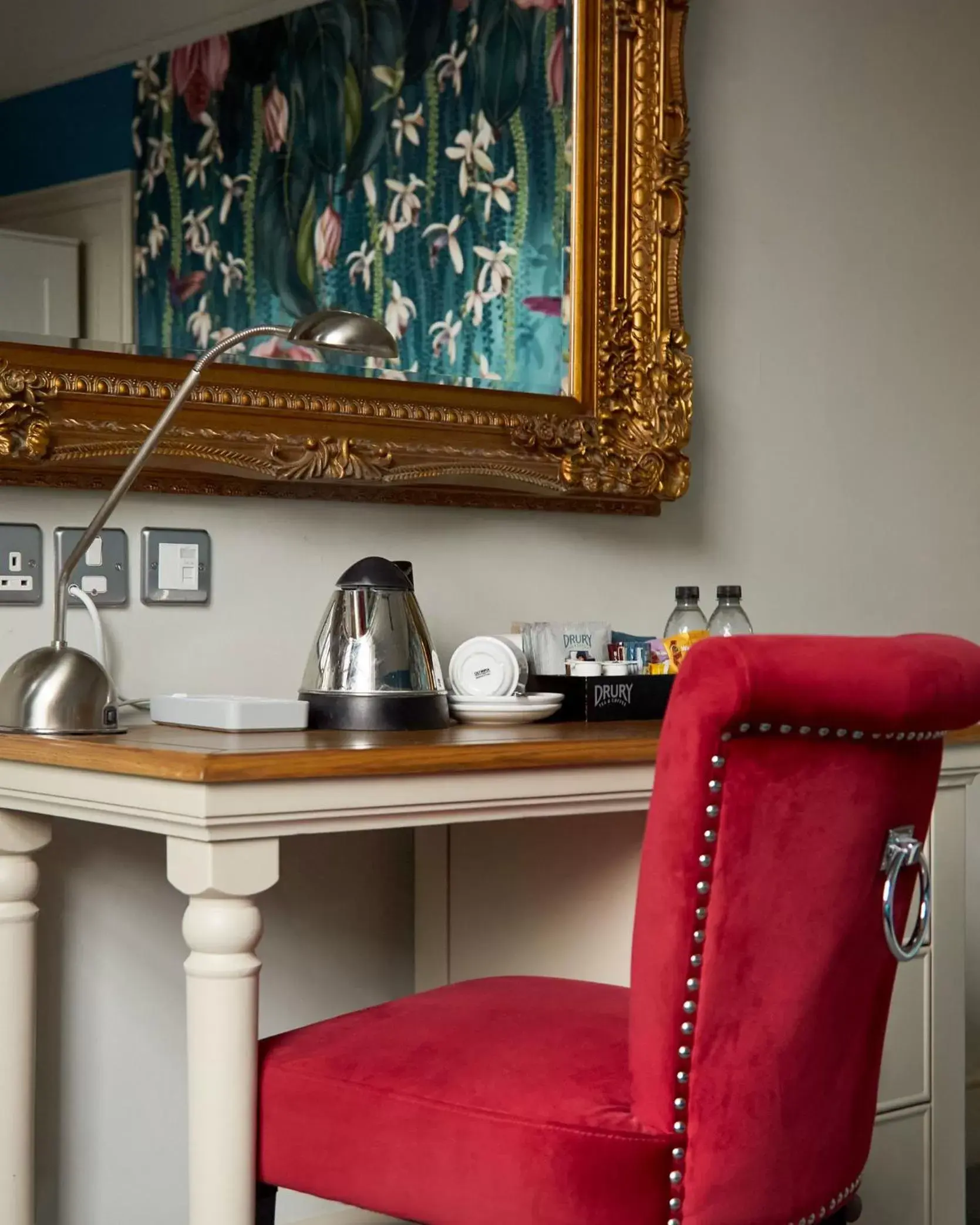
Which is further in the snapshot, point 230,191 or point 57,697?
point 230,191

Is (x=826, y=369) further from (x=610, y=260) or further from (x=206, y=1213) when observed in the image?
(x=206, y=1213)

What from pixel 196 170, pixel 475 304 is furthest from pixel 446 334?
pixel 196 170

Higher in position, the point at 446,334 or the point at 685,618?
the point at 446,334

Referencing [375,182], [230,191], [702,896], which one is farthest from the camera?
[375,182]

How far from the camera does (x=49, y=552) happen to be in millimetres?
1888

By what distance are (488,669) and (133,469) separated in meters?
0.50

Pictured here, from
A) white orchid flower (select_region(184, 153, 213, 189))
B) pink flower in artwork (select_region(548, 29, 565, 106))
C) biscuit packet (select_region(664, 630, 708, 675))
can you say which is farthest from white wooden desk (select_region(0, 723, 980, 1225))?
pink flower in artwork (select_region(548, 29, 565, 106))

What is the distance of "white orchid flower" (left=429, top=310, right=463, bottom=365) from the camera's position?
213 cm

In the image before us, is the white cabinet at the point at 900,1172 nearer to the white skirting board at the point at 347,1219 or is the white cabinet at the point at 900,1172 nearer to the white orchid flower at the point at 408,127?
the white skirting board at the point at 347,1219

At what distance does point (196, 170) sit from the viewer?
1.96 meters

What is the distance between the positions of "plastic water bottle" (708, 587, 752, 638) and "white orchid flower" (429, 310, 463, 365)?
0.49 m

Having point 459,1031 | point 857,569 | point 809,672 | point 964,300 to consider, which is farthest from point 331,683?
point 964,300

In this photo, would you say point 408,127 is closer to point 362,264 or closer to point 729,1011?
point 362,264

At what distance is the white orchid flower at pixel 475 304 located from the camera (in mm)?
2158
